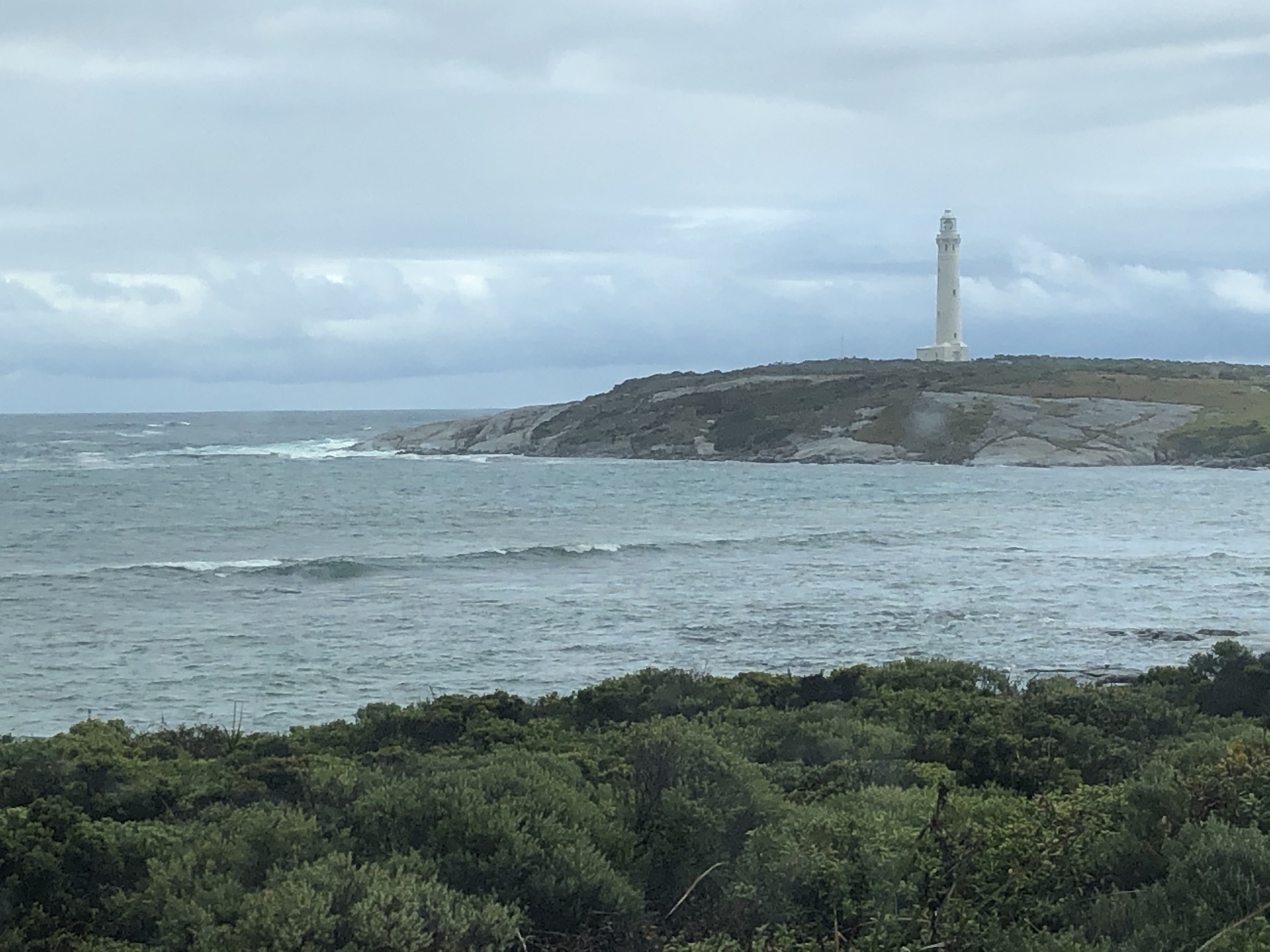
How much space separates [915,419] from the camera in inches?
3649

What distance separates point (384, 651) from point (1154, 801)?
57.4 feet

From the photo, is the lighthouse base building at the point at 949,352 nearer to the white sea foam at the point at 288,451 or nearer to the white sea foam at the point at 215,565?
the white sea foam at the point at 288,451

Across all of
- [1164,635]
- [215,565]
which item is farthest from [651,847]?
[215,565]

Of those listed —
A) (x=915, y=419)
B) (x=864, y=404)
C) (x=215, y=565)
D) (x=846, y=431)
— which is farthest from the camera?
(x=864, y=404)

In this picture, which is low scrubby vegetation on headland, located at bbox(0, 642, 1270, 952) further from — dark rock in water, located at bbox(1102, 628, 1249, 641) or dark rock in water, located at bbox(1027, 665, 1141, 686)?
dark rock in water, located at bbox(1102, 628, 1249, 641)

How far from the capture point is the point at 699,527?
47.8 metres

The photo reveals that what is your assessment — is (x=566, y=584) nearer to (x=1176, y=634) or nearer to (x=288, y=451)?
(x=1176, y=634)

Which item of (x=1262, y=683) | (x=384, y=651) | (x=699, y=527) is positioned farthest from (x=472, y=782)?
(x=699, y=527)

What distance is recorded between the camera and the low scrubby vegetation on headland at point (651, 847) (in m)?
6.01

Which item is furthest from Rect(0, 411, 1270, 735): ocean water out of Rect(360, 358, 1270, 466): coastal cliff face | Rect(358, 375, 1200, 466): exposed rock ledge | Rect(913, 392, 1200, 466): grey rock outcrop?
Rect(358, 375, 1200, 466): exposed rock ledge

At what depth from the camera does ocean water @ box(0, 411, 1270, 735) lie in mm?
21281

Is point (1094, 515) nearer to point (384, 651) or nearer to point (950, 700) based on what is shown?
point (384, 651)

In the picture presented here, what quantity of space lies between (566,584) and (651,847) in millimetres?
25258

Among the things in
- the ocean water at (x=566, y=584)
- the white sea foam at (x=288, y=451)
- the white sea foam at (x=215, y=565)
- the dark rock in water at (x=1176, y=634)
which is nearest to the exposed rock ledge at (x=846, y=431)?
the white sea foam at (x=288, y=451)
